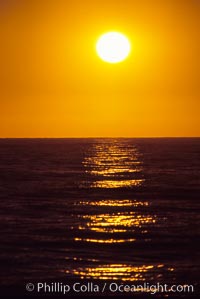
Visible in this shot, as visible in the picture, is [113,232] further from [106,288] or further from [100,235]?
[106,288]

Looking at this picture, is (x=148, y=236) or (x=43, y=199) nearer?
(x=148, y=236)

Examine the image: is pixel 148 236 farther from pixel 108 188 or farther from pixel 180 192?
pixel 108 188

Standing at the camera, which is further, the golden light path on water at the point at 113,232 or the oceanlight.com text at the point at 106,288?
the golden light path on water at the point at 113,232

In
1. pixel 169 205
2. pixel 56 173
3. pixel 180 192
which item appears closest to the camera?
pixel 169 205

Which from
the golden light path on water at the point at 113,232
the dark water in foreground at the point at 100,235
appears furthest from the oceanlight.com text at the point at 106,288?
the golden light path on water at the point at 113,232

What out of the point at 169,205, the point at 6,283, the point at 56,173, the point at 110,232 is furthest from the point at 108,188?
the point at 6,283

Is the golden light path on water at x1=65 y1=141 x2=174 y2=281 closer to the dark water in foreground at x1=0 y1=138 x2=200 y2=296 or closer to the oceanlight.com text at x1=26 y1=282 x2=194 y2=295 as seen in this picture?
the dark water in foreground at x1=0 y1=138 x2=200 y2=296

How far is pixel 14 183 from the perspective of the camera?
98.8 meters

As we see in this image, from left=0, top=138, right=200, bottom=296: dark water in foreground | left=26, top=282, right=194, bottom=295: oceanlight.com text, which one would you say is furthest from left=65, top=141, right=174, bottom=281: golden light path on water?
left=26, top=282, right=194, bottom=295: oceanlight.com text

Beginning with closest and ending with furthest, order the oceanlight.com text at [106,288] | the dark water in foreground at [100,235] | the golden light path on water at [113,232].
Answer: the oceanlight.com text at [106,288]
the golden light path on water at [113,232]
the dark water in foreground at [100,235]

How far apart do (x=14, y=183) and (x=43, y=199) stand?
24.8 meters

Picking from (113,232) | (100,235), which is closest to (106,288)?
(100,235)

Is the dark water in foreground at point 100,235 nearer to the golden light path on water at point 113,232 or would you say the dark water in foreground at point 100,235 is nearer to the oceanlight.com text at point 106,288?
the golden light path on water at point 113,232

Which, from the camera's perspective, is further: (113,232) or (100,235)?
(113,232)
